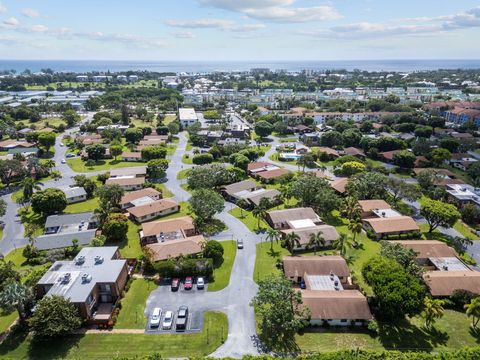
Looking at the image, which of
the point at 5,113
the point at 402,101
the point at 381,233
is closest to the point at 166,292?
the point at 381,233

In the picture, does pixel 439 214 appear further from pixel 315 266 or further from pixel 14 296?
pixel 14 296

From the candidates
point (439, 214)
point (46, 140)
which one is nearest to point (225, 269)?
point (439, 214)

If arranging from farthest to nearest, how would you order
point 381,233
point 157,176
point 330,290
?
point 157,176 → point 381,233 → point 330,290

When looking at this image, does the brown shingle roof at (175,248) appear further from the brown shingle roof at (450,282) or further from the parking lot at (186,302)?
the brown shingle roof at (450,282)

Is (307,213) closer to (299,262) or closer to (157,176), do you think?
(299,262)

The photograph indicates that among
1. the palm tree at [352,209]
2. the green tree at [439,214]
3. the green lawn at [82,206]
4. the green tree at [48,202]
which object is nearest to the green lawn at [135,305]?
the green tree at [48,202]

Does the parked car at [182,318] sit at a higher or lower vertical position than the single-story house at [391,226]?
lower

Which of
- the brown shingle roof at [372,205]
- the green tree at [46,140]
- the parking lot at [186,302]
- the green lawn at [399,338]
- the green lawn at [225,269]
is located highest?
the green tree at [46,140]
